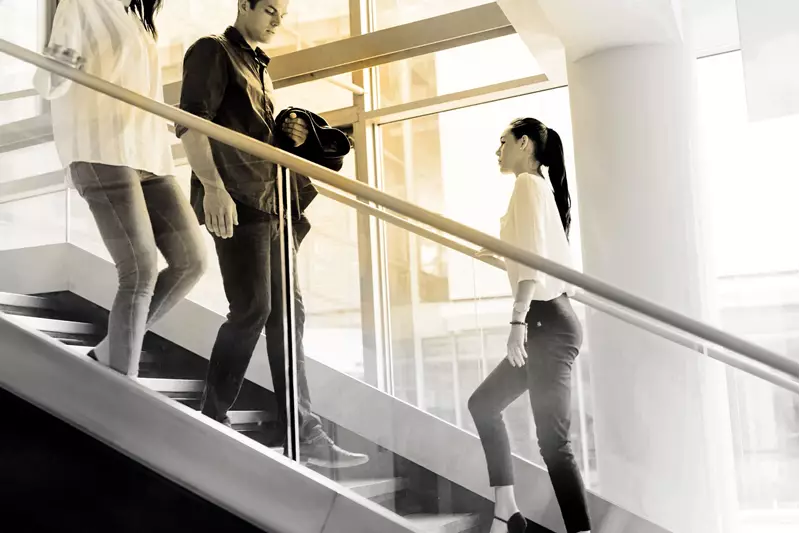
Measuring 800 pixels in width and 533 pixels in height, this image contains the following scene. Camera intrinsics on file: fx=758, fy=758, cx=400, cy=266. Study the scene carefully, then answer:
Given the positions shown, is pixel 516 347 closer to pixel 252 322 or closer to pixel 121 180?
pixel 252 322

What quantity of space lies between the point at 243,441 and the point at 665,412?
122cm

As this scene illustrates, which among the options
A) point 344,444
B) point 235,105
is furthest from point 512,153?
point 344,444

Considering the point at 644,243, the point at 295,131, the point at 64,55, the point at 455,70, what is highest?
the point at 455,70

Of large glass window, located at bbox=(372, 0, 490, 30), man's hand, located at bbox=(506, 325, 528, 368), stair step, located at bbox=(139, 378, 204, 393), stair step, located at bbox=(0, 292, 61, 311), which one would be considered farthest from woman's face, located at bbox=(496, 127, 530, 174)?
stair step, located at bbox=(0, 292, 61, 311)

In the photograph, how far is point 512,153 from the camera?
2549 millimetres

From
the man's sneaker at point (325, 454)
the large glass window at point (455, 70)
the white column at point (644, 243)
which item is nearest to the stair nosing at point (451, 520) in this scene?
the man's sneaker at point (325, 454)

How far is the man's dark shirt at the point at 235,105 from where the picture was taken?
2234 millimetres

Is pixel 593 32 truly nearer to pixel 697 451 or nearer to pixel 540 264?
pixel 540 264

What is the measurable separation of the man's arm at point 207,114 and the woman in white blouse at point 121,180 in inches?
3.5

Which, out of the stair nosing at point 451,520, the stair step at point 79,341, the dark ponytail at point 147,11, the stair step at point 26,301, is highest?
the dark ponytail at point 147,11

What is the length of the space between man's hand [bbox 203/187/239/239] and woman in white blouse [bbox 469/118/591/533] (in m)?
0.81

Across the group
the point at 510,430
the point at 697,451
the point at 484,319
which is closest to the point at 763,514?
the point at 697,451

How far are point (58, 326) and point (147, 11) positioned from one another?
1.12 m

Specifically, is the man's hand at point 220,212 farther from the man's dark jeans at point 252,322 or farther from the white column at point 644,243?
the white column at point 644,243
